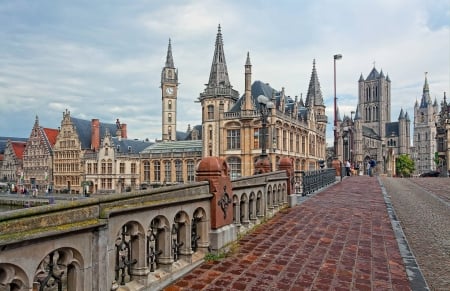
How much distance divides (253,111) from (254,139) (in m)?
3.68

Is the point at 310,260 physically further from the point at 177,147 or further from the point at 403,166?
the point at 403,166

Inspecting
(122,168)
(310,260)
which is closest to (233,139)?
(122,168)

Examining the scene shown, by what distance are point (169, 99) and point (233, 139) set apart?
127 ft

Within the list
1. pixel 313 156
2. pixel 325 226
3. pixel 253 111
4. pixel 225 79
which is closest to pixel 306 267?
pixel 325 226

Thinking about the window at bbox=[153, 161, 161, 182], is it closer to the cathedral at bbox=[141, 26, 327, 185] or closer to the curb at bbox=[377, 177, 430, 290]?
the cathedral at bbox=[141, 26, 327, 185]

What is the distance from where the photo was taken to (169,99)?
269ft

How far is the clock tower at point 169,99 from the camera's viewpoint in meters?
81.3

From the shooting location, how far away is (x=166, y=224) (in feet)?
16.5

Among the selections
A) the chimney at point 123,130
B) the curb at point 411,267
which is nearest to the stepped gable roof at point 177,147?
the chimney at point 123,130

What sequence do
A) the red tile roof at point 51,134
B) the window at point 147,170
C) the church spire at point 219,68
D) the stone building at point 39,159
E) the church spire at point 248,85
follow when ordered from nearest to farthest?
the church spire at point 248,85
the church spire at point 219,68
the window at point 147,170
the stone building at point 39,159
the red tile roof at point 51,134

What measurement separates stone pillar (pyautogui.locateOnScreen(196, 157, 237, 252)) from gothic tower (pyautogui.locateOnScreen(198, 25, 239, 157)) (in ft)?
135

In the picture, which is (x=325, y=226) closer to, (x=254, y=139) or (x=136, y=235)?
(x=136, y=235)

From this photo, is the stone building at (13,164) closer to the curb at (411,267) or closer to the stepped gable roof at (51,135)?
the stepped gable roof at (51,135)

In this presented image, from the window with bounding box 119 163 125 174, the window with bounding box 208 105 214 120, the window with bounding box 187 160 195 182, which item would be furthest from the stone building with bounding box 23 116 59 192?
the window with bounding box 208 105 214 120
